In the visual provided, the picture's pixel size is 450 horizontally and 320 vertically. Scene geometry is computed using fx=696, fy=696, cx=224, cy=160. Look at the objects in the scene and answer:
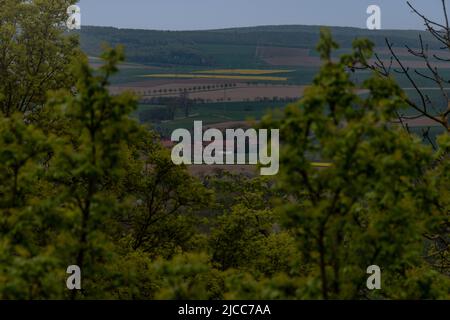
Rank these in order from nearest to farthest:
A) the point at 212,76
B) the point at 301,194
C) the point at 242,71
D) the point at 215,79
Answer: the point at 301,194 < the point at 215,79 < the point at 212,76 < the point at 242,71

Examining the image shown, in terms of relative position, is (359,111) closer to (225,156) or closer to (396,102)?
(396,102)

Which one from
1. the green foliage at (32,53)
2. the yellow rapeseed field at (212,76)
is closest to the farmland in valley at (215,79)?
the yellow rapeseed field at (212,76)

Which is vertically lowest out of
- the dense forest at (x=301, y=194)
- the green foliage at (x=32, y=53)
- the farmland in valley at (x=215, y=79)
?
the dense forest at (x=301, y=194)

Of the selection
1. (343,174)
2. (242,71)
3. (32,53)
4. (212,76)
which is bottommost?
(343,174)

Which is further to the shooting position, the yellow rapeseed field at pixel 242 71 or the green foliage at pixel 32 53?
the yellow rapeseed field at pixel 242 71

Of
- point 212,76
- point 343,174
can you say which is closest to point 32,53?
point 343,174

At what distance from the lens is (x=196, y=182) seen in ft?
83.1

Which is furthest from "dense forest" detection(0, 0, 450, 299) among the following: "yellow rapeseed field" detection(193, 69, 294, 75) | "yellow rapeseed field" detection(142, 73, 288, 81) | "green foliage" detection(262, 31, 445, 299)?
"yellow rapeseed field" detection(193, 69, 294, 75)

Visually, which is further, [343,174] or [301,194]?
[301,194]

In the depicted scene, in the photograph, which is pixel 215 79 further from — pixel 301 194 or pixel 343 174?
pixel 343 174

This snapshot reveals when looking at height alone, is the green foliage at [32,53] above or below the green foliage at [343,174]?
above

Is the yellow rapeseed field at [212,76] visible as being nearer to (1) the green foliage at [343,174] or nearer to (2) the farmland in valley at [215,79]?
(2) the farmland in valley at [215,79]
